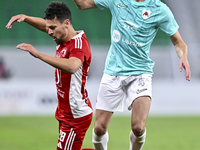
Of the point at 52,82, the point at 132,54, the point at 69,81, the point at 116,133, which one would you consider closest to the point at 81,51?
the point at 69,81

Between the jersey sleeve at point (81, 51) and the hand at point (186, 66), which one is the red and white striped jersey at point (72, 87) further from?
the hand at point (186, 66)

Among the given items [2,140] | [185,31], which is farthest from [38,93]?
[185,31]

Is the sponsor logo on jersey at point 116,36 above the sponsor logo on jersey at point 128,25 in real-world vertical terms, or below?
below

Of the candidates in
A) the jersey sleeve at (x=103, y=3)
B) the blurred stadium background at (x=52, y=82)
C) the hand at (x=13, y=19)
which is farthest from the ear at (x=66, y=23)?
the blurred stadium background at (x=52, y=82)

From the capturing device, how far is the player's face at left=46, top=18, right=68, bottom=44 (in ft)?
11.9

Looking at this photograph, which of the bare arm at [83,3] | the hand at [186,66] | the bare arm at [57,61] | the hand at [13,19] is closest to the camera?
the bare arm at [57,61]

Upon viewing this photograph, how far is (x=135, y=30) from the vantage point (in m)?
4.85

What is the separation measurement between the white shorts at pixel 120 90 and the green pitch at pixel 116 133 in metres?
1.98

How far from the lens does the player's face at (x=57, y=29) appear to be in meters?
3.62

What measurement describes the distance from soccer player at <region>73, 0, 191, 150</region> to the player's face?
137cm

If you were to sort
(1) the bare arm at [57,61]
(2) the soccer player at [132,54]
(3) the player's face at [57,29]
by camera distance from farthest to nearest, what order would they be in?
1. (2) the soccer player at [132,54]
2. (3) the player's face at [57,29]
3. (1) the bare arm at [57,61]

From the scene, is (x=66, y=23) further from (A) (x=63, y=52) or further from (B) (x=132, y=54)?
(B) (x=132, y=54)

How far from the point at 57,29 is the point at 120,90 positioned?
5.56ft

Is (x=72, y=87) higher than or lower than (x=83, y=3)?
lower
